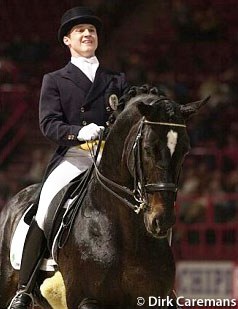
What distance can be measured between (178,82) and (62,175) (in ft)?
28.3

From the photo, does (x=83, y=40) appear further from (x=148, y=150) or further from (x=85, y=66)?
(x=148, y=150)

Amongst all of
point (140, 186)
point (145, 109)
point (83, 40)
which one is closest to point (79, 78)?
point (83, 40)

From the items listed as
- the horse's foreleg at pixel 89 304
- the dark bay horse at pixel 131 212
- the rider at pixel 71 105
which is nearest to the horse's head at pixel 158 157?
the dark bay horse at pixel 131 212

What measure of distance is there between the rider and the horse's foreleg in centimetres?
66

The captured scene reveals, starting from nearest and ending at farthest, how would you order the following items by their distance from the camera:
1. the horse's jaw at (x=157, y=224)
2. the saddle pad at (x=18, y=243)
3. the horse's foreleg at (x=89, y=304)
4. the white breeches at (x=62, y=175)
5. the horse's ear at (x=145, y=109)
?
the horse's jaw at (x=157, y=224), the horse's ear at (x=145, y=109), the horse's foreleg at (x=89, y=304), the white breeches at (x=62, y=175), the saddle pad at (x=18, y=243)

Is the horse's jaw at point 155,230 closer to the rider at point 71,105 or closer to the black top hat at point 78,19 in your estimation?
the rider at point 71,105

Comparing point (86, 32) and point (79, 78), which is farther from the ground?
point (86, 32)

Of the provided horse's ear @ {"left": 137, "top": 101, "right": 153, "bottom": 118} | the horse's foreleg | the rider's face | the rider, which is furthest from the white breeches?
horse's ear @ {"left": 137, "top": 101, "right": 153, "bottom": 118}

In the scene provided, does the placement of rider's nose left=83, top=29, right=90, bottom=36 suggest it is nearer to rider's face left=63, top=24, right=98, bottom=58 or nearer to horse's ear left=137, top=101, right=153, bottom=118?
rider's face left=63, top=24, right=98, bottom=58

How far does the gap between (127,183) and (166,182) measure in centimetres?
44

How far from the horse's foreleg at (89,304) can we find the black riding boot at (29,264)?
2.14 ft

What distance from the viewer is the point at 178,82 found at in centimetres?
1440

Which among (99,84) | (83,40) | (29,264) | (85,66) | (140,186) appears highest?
(83,40)

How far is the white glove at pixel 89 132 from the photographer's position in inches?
220
